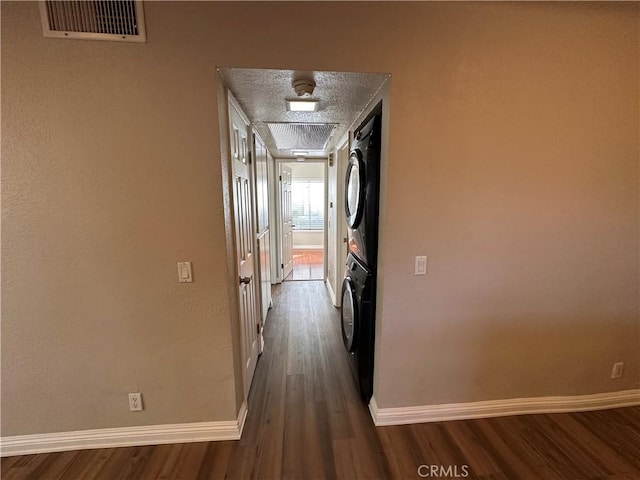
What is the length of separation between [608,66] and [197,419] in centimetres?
310

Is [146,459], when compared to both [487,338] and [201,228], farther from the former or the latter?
[487,338]

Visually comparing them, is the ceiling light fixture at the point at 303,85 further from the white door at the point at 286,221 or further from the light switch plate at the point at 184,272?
the white door at the point at 286,221

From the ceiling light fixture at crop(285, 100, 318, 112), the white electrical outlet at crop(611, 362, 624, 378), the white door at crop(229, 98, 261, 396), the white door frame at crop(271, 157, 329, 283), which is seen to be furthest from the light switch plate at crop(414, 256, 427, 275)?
the white door frame at crop(271, 157, 329, 283)

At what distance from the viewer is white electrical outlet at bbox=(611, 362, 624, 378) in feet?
5.83

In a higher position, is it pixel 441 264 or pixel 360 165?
pixel 360 165

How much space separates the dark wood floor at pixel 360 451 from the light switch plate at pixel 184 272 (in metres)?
1.01

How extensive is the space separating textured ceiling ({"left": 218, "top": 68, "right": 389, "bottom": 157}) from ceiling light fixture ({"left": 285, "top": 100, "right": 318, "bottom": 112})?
4cm

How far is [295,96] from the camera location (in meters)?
1.72

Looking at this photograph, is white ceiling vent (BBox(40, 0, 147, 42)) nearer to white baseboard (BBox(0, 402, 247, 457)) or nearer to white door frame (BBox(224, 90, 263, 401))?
white door frame (BBox(224, 90, 263, 401))

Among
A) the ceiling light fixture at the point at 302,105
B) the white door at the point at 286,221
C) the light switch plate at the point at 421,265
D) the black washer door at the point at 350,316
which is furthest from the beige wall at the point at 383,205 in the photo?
the white door at the point at 286,221

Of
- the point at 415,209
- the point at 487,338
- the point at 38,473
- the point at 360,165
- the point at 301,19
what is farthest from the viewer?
the point at 360,165

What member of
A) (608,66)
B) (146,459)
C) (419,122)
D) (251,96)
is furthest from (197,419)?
(608,66)

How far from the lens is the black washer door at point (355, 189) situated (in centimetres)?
178

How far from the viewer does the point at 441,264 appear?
1.58 meters
